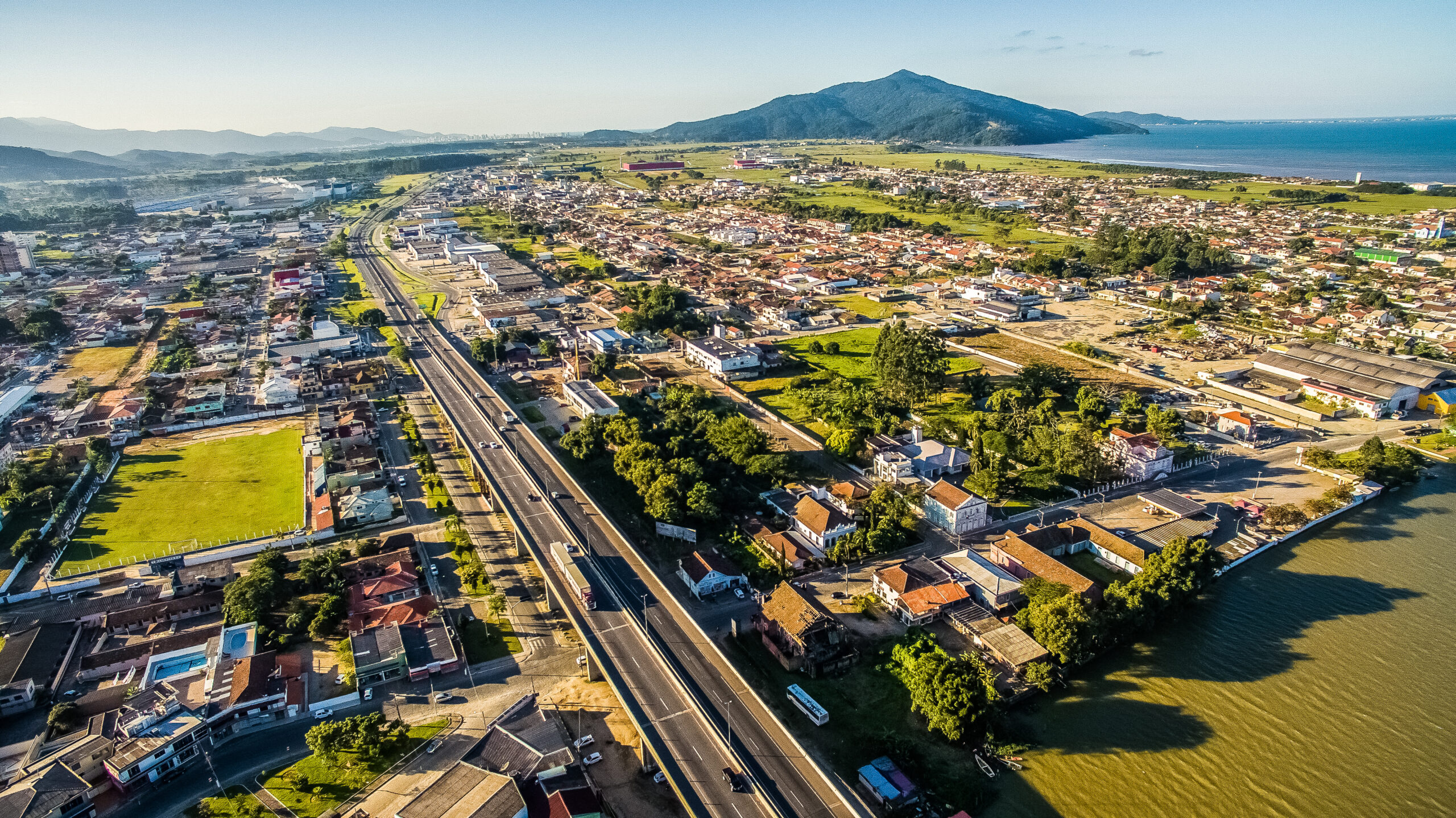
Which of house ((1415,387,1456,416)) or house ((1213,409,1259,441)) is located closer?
house ((1213,409,1259,441))

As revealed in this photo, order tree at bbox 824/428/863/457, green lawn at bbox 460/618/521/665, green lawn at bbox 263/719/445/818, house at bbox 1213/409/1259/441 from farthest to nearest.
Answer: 1. house at bbox 1213/409/1259/441
2. tree at bbox 824/428/863/457
3. green lawn at bbox 460/618/521/665
4. green lawn at bbox 263/719/445/818

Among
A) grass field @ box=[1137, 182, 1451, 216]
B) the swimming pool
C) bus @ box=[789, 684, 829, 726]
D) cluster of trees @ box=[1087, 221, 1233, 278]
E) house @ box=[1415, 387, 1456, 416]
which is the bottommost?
the swimming pool

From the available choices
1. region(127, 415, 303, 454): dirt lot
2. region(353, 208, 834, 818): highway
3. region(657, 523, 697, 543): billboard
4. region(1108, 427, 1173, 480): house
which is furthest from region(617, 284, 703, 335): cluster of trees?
region(1108, 427, 1173, 480): house

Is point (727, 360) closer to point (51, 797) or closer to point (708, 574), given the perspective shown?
point (708, 574)

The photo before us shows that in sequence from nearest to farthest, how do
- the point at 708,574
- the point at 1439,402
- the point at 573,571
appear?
the point at 573,571, the point at 708,574, the point at 1439,402

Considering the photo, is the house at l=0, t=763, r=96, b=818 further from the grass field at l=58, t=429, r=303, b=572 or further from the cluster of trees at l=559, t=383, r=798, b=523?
the cluster of trees at l=559, t=383, r=798, b=523

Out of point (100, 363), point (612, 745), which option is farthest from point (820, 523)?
point (100, 363)

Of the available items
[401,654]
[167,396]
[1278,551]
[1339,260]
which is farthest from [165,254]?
[1339,260]
